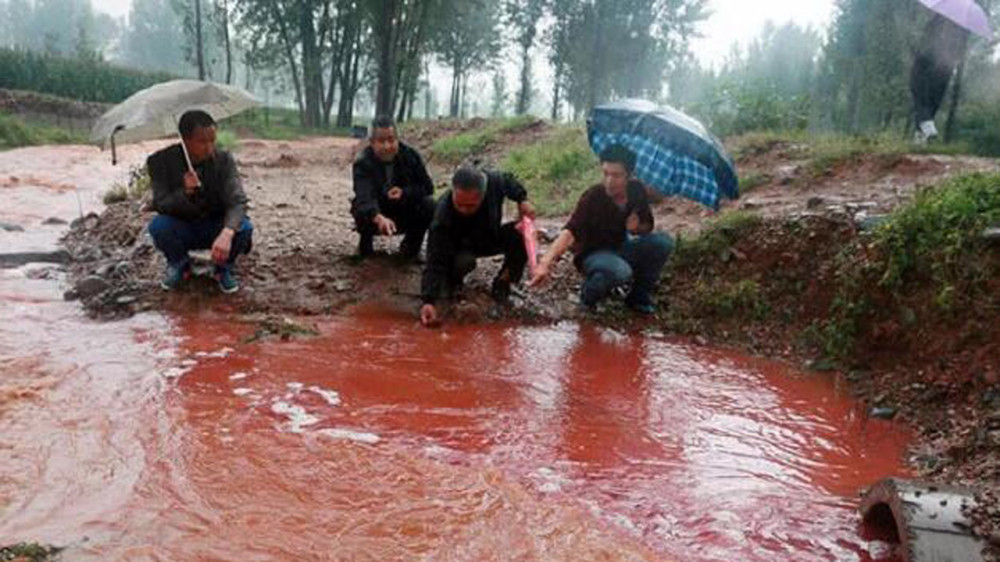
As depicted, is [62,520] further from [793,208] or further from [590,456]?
[793,208]

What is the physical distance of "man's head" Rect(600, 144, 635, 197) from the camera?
4.43 metres

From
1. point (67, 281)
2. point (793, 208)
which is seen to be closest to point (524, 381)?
point (793, 208)

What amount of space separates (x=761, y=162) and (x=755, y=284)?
10.0ft

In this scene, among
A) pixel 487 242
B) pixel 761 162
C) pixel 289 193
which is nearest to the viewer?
pixel 487 242

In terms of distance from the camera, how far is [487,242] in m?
4.91

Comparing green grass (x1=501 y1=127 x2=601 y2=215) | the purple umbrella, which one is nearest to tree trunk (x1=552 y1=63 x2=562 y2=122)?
green grass (x1=501 y1=127 x2=601 y2=215)

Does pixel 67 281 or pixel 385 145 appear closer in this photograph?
pixel 385 145

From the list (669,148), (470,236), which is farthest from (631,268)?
(470,236)

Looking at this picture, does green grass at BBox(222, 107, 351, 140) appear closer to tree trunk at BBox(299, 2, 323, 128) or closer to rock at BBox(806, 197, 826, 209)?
tree trunk at BBox(299, 2, 323, 128)

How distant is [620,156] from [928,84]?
4.69 metres

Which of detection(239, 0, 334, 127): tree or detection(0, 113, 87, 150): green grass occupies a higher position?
detection(239, 0, 334, 127): tree

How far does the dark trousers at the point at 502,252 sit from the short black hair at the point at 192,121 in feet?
6.09

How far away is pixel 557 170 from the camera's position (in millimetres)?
9789

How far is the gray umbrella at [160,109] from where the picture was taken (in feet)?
15.2
